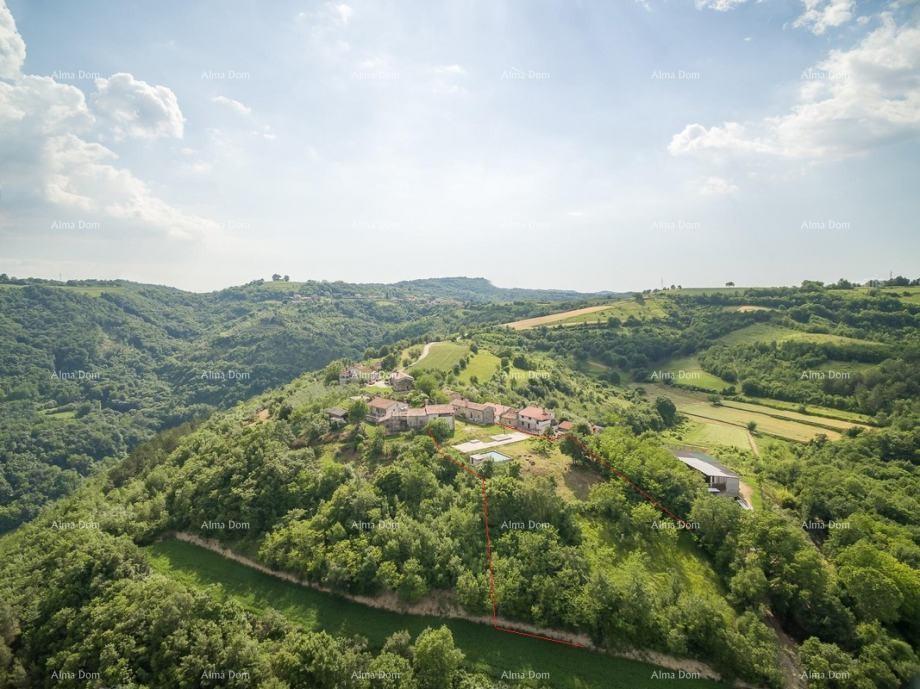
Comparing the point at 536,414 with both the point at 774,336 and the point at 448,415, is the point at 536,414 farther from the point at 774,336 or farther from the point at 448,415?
the point at 774,336

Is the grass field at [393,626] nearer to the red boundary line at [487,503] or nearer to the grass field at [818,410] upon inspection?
the red boundary line at [487,503]

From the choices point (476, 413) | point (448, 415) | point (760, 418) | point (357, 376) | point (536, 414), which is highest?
point (357, 376)

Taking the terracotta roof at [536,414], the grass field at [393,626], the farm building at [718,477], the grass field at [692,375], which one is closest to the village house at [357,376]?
the terracotta roof at [536,414]

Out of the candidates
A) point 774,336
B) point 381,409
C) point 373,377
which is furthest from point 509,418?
point 774,336

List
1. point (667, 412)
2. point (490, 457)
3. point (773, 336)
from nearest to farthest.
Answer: point (490, 457) < point (667, 412) < point (773, 336)

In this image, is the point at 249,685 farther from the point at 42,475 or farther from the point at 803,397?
the point at 42,475

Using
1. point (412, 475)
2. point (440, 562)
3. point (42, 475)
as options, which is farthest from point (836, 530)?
point (42, 475)
